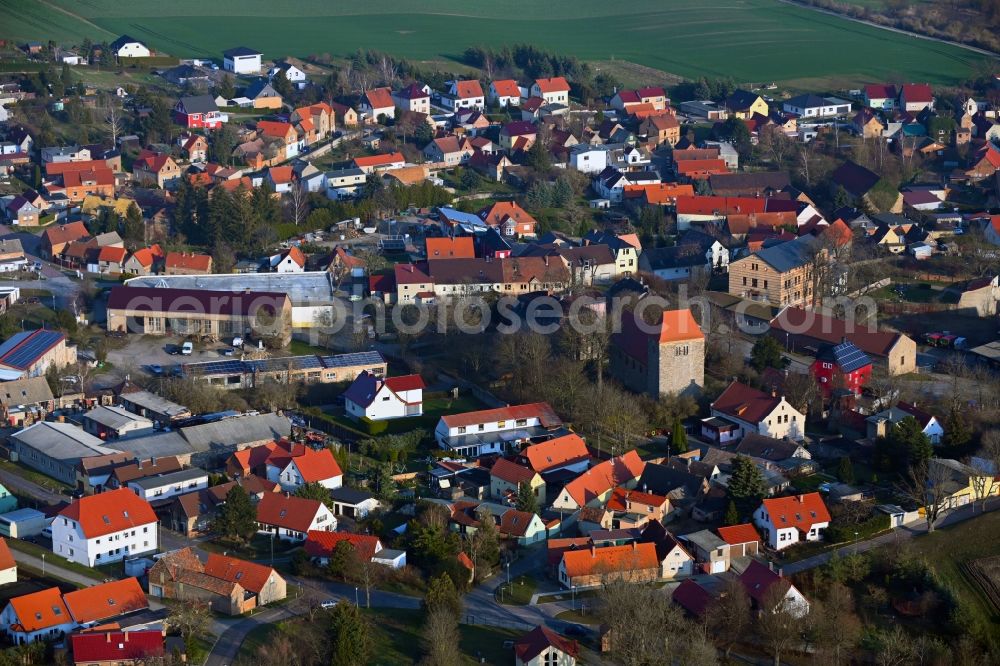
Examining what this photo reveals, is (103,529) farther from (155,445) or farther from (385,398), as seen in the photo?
(385,398)

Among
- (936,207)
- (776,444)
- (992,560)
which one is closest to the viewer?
(992,560)

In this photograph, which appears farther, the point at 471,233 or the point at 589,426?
the point at 471,233

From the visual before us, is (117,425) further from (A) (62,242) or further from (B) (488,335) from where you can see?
(A) (62,242)

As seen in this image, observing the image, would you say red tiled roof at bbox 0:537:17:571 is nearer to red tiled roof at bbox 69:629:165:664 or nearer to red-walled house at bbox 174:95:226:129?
red tiled roof at bbox 69:629:165:664

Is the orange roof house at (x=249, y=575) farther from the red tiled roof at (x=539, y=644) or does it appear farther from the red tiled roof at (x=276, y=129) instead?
the red tiled roof at (x=276, y=129)

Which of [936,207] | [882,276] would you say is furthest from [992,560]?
[936,207]

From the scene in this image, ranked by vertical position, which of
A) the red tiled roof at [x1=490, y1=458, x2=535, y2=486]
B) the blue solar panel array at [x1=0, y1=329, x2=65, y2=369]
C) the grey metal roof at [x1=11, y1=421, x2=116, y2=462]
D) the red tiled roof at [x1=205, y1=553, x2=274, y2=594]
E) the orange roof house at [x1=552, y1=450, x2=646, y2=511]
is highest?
the blue solar panel array at [x1=0, y1=329, x2=65, y2=369]

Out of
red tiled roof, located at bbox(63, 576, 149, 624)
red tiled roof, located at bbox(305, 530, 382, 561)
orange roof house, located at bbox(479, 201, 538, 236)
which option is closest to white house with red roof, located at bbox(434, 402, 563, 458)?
red tiled roof, located at bbox(305, 530, 382, 561)
